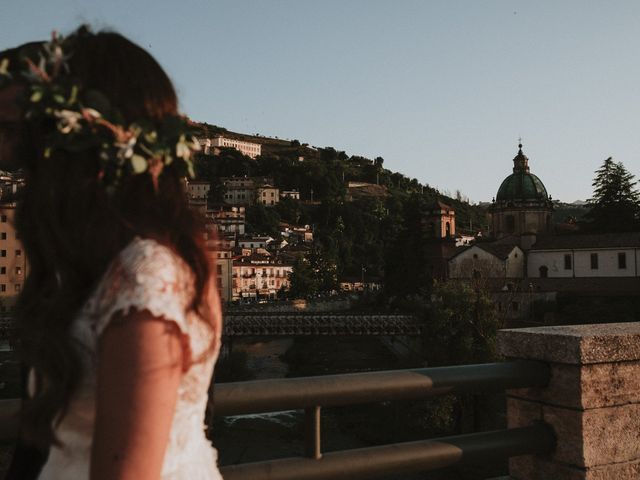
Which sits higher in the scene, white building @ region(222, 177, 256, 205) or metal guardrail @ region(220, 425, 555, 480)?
white building @ region(222, 177, 256, 205)

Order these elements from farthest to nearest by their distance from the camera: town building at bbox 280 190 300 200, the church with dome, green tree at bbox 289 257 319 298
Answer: town building at bbox 280 190 300 200 < green tree at bbox 289 257 319 298 < the church with dome

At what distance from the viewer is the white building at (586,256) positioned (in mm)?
55844

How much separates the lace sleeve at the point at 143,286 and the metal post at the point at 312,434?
1929 millimetres

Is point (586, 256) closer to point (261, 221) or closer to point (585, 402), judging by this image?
point (585, 402)

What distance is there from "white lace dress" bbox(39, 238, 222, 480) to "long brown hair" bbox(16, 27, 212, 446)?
0.02 metres

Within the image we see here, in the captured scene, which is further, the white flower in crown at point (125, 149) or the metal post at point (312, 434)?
the metal post at point (312, 434)

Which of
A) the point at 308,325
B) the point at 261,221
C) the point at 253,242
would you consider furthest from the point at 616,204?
the point at 261,221

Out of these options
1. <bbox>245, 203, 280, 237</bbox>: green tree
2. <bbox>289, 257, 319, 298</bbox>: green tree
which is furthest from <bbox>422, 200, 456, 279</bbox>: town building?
<bbox>245, 203, 280, 237</bbox>: green tree

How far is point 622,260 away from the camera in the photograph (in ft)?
184

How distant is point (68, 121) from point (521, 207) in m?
73.3

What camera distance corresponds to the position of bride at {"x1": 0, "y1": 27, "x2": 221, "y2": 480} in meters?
1.16

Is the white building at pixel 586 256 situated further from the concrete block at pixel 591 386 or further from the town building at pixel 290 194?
the town building at pixel 290 194

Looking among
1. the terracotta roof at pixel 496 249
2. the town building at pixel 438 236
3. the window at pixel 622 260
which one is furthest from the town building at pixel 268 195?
the window at pixel 622 260

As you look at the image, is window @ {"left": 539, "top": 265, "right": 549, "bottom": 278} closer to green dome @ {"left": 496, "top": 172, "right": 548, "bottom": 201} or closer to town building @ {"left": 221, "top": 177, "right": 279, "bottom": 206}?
green dome @ {"left": 496, "top": 172, "right": 548, "bottom": 201}
